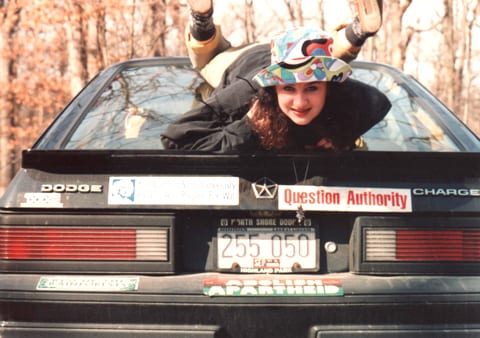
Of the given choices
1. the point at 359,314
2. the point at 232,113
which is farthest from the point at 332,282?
the point at 232,113

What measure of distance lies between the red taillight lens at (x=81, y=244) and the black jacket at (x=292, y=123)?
1.66 ft

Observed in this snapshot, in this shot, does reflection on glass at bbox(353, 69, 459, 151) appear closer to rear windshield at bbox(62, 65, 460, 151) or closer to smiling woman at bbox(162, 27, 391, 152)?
rear windshield at bbox(62, 65, 460, 151)

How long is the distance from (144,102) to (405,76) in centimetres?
167

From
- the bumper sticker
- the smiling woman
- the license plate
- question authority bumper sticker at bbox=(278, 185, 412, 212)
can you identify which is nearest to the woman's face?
the smiling woman

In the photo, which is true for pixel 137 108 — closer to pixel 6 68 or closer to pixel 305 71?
pixel 305 71

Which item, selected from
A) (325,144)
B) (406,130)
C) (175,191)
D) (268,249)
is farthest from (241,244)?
(406,130)

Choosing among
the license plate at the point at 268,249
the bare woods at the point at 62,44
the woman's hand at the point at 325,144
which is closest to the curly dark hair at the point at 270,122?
the woman's hand at the point at 325,144

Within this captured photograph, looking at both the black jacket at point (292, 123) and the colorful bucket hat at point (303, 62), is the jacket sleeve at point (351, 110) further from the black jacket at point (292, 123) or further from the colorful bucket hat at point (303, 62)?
the colorful bucket hat at point (303, 62)

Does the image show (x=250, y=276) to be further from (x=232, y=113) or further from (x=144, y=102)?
(x=144, y=102)

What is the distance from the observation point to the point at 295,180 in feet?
7.97

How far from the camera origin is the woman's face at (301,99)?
2.56m

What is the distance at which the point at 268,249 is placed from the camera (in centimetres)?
247

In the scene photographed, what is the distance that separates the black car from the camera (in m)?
2.35

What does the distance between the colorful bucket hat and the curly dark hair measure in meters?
0.08
